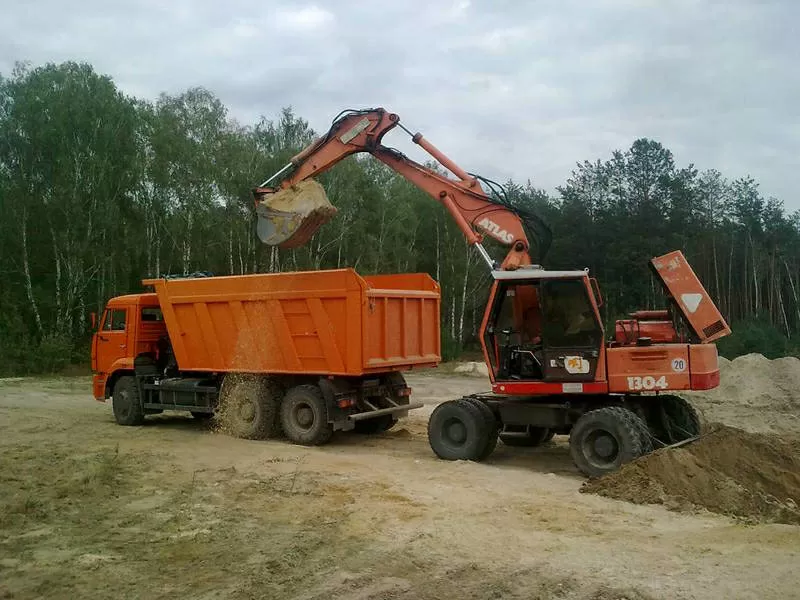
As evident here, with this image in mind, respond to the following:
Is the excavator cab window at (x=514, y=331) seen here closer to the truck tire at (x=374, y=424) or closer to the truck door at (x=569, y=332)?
the truck door at (x=569, y=332)

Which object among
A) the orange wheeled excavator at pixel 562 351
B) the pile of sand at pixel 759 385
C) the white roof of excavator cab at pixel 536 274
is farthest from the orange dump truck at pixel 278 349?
the pile of sand at pixel 759 385

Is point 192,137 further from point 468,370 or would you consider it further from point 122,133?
point 468,370

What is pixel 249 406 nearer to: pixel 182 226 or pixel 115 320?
pixel 115 320

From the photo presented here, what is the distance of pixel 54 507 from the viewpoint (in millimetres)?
6945

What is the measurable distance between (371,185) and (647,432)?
92.9ft

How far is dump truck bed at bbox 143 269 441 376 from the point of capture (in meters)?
10.6

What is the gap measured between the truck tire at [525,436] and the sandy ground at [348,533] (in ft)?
0.82

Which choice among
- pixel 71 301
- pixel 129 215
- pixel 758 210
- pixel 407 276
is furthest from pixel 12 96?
pixel 758 210

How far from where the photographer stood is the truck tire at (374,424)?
40.1 ft

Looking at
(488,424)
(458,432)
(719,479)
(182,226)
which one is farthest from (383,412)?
(182,226)

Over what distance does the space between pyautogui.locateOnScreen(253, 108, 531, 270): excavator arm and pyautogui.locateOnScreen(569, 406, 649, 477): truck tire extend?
2.42 m

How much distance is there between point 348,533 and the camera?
243 inches

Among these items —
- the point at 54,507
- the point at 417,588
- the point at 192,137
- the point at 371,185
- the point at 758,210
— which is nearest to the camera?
the point at 417,588

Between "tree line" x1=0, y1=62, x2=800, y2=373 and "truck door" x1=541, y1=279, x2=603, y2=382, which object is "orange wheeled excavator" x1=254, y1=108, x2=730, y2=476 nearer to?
"truck door" x1=541, y1=279, x2=603, y2=382
